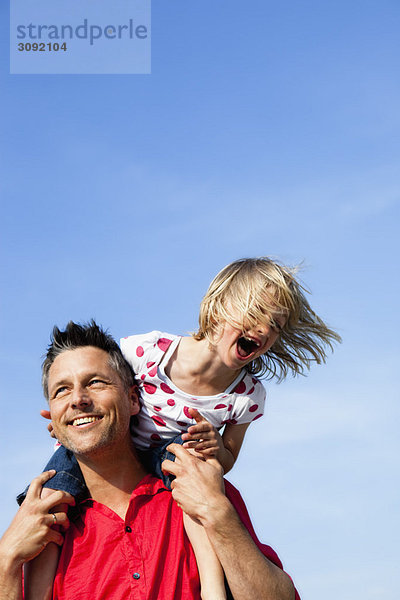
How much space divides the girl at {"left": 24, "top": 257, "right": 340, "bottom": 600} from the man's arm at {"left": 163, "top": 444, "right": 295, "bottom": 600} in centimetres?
34

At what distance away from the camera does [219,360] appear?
19.8 feet

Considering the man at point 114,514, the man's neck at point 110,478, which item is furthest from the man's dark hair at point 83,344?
the man's neck at point 110,478

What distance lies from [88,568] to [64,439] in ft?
3.02

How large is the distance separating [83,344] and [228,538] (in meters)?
1.85

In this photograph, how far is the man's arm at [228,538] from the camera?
4.87 meters

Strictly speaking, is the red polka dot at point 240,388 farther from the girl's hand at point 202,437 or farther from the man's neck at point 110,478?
the man's neck at point 110,478

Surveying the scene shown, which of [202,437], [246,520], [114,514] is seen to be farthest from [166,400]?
[246,520]

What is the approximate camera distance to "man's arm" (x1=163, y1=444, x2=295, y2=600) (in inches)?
192

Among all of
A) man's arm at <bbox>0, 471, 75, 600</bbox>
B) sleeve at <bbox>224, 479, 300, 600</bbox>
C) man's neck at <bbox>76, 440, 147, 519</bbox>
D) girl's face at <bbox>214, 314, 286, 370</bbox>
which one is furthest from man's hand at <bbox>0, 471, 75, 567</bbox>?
girl's face at <bbox>214, 314, 286, 370</bbox>

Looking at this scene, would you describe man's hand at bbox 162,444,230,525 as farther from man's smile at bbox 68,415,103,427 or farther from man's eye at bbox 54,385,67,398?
man's eye at bbox 54,385,67,398

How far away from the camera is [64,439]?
549cm

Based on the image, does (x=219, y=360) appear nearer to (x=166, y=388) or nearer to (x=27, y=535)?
(x=166, y=388)

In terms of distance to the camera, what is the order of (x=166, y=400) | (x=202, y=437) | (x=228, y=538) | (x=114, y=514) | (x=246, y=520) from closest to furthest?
(x=228, y=538)
(x=114, y=514)
(x=202, y=437)
(x=246, y=520)
(x=166, y=400)

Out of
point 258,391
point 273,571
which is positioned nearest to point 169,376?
point 258,391
